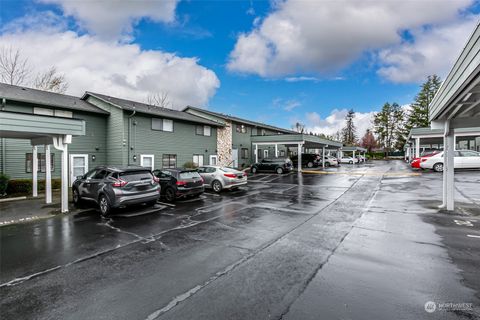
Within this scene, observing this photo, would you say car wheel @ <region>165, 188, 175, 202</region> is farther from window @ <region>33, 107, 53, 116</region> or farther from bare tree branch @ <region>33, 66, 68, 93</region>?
bare tree branch @ <region>33, 66, 68, 93</region>

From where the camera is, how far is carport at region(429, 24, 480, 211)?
392cm

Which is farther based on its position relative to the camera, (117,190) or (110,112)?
(110,112)

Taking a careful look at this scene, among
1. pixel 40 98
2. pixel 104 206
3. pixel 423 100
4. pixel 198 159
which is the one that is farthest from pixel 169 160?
pixel 423 100

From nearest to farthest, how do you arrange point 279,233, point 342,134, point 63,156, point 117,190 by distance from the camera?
point 279,233, point 117,190, point 63,156, point 342,134

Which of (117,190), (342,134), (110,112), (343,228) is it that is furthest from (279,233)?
(342,134)

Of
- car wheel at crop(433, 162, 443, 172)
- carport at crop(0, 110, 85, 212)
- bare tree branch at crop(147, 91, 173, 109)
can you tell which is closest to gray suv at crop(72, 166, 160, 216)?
carport at crop(0, 110, 85, 212)

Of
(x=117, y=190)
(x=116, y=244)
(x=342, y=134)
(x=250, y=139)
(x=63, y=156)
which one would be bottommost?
(x=116, y=244)

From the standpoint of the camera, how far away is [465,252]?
4734mm

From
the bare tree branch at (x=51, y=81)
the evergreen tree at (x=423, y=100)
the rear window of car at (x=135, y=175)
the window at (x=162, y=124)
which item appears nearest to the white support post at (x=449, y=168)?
the rear window of car at (x=135, y=175)

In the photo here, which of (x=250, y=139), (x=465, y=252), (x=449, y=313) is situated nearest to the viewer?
(x=449, y=313)

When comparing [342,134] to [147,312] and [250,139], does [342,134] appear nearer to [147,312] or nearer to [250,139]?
[250,139]

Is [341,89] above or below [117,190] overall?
above

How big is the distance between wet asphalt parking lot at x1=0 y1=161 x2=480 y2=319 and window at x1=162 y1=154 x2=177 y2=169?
11.6m

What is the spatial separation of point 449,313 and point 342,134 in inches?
3294
